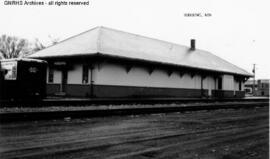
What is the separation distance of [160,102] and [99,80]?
4960 mm

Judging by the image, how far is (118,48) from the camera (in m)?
25.0

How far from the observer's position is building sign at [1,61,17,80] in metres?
15.9

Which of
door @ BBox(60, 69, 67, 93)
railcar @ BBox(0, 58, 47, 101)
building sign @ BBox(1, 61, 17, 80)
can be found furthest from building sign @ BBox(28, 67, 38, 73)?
door @ BBox(60, 69, 67, 93)

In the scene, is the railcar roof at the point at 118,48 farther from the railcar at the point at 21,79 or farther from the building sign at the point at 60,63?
the railcar at the point at 21,79

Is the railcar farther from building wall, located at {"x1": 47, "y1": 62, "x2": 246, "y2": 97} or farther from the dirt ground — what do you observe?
the dirt ground

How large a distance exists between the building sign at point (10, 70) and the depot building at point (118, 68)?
630cm

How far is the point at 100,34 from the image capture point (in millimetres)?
26797

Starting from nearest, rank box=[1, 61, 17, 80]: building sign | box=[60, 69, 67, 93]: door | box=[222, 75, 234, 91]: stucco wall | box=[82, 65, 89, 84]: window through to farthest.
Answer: box=[1, 61, 17, 80]: building sign
box=[82, 65, 89, 84]: window
box=[60, 69, 67, 93]: door
box=[222, 75, 234, 91]: stucco wall

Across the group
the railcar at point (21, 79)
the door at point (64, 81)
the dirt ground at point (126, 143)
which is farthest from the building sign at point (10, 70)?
the door at point (64, 81)

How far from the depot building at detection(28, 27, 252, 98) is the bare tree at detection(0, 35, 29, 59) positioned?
40.3 m

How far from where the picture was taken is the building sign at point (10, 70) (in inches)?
627

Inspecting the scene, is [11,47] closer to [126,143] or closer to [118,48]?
[118,48]

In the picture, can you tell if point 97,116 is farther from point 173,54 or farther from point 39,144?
point 173,54

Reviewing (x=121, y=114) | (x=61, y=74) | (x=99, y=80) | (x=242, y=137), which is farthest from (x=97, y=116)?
(x=61, y=74)
